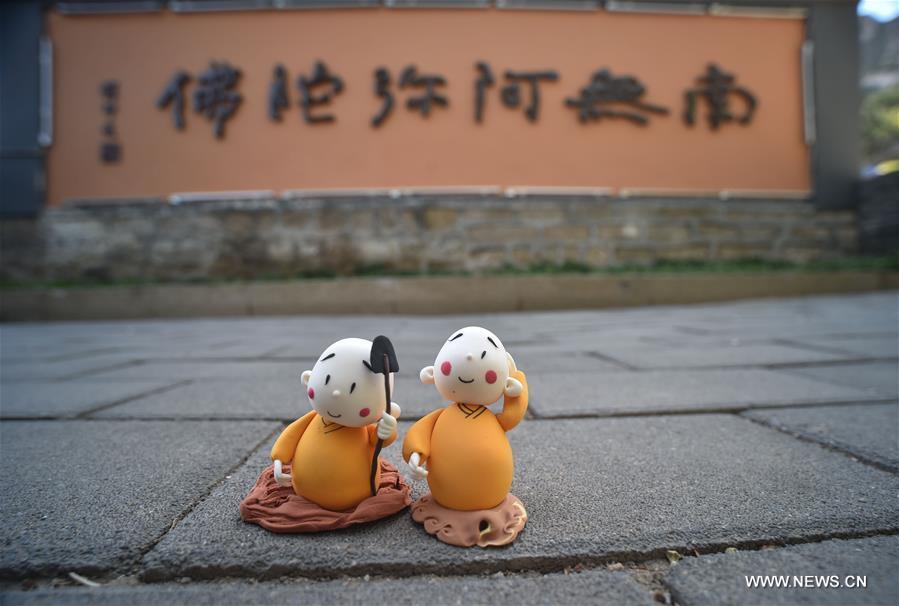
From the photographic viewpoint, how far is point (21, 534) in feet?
2.24

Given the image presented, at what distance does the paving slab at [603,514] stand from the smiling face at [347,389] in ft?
0.54

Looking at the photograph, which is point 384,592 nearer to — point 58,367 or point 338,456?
point 338,456

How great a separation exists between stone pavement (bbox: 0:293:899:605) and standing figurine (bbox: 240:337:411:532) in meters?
0.03

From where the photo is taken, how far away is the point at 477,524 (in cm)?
66

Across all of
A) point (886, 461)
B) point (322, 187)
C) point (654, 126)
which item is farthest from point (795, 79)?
point (886, 461)

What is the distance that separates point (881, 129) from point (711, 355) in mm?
22737

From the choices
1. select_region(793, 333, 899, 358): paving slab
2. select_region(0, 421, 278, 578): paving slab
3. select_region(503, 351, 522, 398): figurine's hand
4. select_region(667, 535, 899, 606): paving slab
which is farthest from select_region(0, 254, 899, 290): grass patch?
select_region(667, 535, 899, 606): paving slab

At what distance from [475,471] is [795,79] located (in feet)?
25.7

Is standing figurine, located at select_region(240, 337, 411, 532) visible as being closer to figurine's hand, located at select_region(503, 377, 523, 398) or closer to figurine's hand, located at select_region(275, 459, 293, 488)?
figurine's hand, located at select_region(275, 459, 293, 488)

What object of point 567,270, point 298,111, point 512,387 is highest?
point 298,111

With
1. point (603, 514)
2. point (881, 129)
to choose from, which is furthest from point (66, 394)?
point (881, 129)

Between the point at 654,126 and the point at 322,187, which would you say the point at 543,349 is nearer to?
the point at 322,187

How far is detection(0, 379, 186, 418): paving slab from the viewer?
4.76 ft

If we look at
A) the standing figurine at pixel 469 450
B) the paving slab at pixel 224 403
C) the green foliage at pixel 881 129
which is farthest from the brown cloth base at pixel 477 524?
the green foliage at pixel 881 129
